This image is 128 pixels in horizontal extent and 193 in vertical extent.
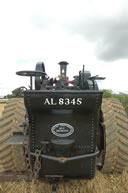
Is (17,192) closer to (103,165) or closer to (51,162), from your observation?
(51,162)

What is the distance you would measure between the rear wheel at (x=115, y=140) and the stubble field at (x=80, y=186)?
0.24m

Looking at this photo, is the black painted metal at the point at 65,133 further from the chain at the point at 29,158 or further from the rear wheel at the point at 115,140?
the rear wheel at the point at 115,140

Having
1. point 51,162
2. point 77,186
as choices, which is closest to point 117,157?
point 77,186

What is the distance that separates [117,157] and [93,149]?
74 cm

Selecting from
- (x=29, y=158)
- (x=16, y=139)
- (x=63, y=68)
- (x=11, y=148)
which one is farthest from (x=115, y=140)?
(x=63, y=68)

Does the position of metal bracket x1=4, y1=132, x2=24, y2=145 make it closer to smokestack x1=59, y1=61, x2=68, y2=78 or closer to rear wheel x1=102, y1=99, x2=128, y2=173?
rear wheel x1=102, y1=99, x2=128, y2=173

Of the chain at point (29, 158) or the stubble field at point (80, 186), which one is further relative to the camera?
the stubble field at point (80, 186)

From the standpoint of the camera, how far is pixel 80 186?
3.17 m

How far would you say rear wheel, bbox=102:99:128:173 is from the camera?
301 centimetres

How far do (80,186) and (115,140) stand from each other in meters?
1.11

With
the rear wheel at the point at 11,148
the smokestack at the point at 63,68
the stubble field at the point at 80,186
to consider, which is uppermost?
the smokestack at the point at 63,68

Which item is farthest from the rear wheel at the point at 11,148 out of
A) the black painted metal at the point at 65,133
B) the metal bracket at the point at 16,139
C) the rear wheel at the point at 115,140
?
the rear wheel at the point at 115,140

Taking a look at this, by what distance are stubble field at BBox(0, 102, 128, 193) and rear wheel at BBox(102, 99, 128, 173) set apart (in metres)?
0.24

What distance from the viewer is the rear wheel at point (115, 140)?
3012 mm
